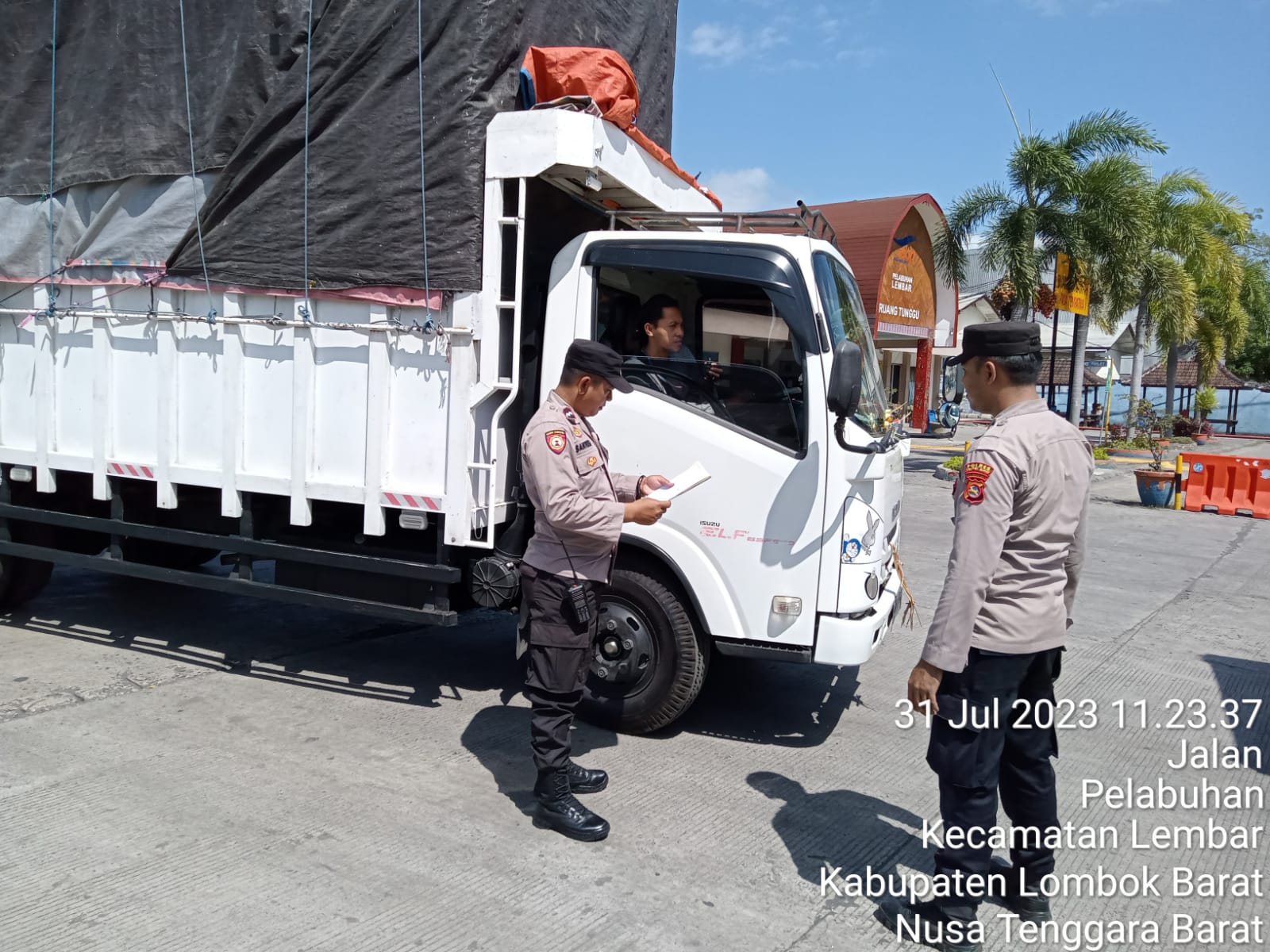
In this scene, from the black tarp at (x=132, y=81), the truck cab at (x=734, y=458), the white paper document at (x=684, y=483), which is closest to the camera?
the white paper document at (x=684, y=483)

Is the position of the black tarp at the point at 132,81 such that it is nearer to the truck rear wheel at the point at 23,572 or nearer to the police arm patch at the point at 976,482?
the truck rear wheel at the point at 23,572

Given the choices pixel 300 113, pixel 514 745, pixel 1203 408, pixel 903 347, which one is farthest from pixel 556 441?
pixel 1203 408

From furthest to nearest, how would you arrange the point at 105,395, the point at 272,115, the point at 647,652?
1. the point at 105,395
2. the point at 272,115
3. the point at 647,652

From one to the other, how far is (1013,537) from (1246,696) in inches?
160

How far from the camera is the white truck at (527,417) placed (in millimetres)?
4418

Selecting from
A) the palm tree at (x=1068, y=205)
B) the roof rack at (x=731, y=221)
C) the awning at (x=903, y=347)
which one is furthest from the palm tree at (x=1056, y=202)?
the roof rack at (x=731, y=221)

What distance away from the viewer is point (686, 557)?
4562 millimetres

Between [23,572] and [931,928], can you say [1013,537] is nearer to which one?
[931,928]

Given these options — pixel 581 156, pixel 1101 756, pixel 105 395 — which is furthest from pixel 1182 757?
pixel 105 395

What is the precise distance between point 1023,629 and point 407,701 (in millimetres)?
3408

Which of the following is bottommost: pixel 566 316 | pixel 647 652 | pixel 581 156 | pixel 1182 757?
pixel 1182 757

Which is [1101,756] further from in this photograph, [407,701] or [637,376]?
[407,701]

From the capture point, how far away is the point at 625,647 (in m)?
4.71

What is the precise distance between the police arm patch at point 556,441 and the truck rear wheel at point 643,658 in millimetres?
1151
